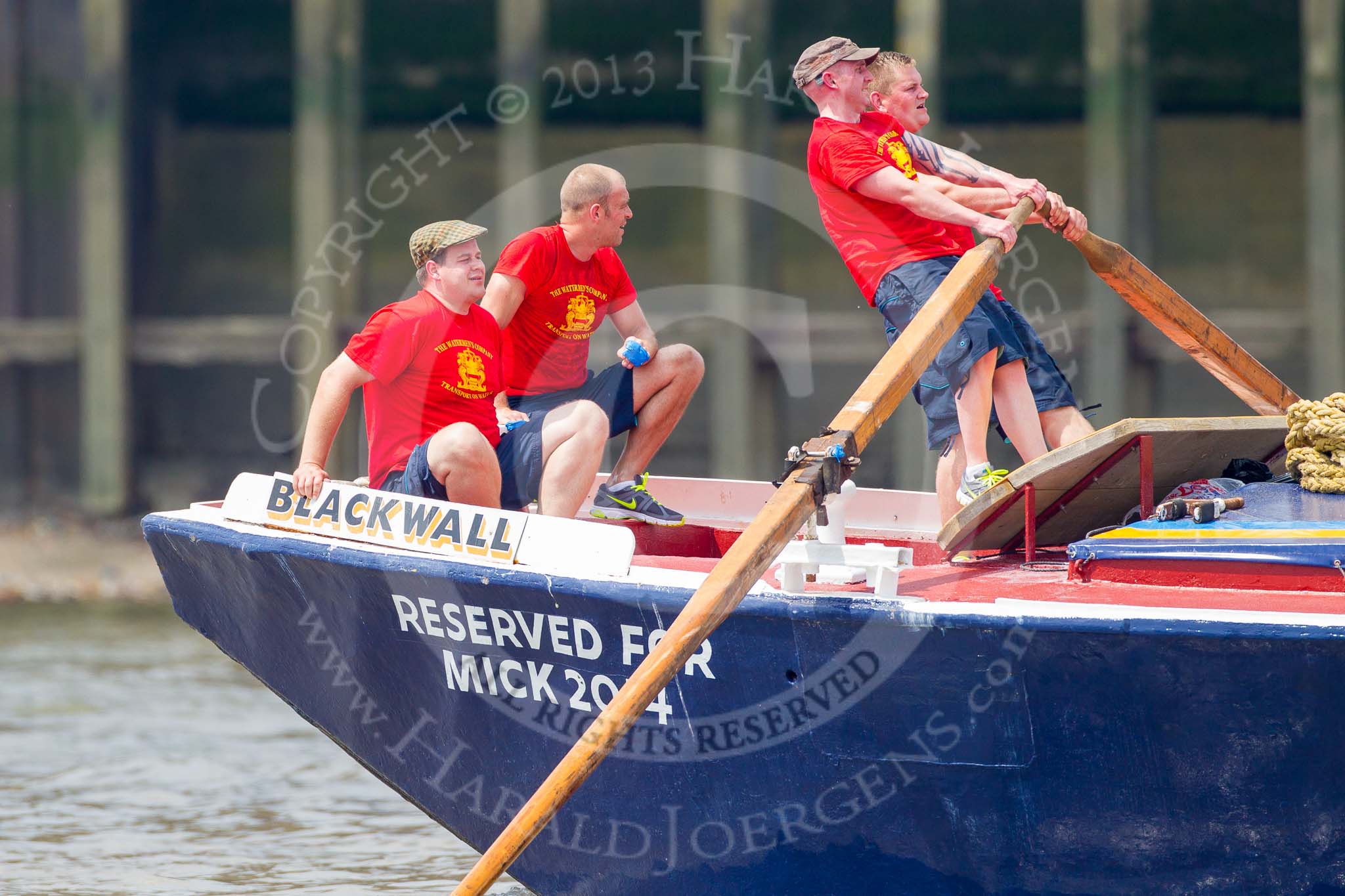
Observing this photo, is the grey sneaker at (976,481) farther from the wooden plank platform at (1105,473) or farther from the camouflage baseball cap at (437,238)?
the camouflage baseball cap at (437,238)

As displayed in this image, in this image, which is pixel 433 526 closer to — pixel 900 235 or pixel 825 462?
pixel 825 462

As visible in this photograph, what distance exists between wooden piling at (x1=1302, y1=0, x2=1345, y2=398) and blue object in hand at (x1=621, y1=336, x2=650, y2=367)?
5.39 metres

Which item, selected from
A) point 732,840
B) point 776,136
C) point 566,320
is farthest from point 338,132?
point 732,840

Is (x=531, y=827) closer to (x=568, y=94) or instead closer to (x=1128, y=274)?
(x=1128, y=274)

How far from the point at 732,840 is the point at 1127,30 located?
675 centimetres

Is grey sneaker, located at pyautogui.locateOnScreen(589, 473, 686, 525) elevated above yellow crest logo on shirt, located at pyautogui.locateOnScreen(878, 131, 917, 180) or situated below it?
below

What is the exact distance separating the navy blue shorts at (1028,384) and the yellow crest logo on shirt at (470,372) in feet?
3.95

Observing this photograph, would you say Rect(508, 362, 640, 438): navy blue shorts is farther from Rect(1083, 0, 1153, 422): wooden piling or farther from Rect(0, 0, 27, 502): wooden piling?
Rect(0, 0, 27, 502): wooden piling

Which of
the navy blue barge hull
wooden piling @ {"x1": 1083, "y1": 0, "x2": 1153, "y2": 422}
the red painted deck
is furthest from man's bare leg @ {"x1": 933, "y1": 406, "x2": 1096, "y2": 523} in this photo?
wooden piling @ {"x1": 1083, "y1": 0, "x2": 1153, "y2": 422}

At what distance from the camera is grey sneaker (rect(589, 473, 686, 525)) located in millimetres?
5172

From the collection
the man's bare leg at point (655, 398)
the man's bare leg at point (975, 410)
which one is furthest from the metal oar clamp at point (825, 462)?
the man's bare leg at point (655, 398)

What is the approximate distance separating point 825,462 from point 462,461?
103cm

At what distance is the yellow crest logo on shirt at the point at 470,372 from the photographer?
4676mm

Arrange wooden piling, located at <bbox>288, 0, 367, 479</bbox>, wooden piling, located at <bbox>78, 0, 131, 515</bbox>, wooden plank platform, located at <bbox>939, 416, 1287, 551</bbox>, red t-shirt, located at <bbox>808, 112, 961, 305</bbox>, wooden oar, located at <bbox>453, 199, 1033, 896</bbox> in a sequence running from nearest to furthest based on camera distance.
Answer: wooden oar, located at <bbox>453, 199, 1033, 896</bbox>, wooden plank platform, located at <bbox>939, 416, 1287, 551</bbox>, red t-shirt, located at <bbox>808, 112, 961, 305</bbox>, wooden piling, located at <bbox>288, 0, 367, 479</bbox>, wooden piling, located at <bbox>78, 0, 131, 515</bbox>
